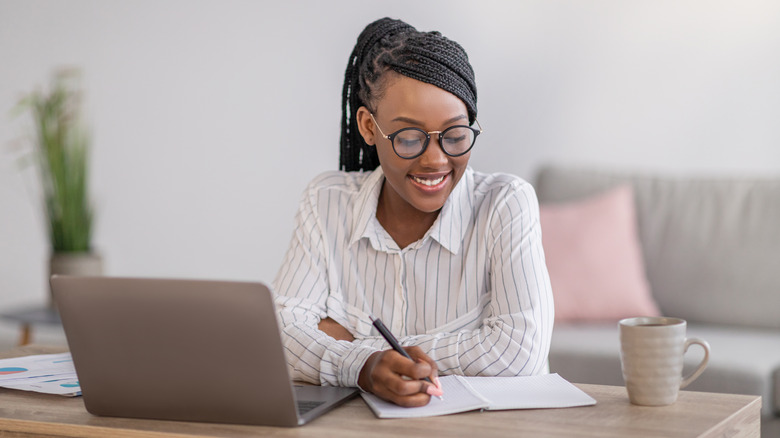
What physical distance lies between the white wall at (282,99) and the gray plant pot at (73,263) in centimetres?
61

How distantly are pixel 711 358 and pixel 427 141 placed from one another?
1334mm

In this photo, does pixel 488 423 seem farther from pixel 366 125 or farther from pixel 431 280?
pixel 366 125

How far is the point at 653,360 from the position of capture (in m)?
A: 1.14

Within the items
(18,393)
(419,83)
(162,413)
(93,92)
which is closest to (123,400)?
(162,413)

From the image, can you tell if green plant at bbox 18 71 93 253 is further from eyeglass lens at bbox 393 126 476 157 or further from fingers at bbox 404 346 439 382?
fingers at bbox 404 346 439 382

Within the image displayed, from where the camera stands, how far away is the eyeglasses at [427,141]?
1.50 metres

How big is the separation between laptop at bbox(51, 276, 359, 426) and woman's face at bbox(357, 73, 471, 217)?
501 millimetres

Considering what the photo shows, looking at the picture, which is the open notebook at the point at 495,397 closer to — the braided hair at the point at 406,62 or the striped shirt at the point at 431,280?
the striped shirt at the point at 431,280

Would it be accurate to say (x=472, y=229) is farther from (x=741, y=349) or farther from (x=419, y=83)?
(x=741, y=349)

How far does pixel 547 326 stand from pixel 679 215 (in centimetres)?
170

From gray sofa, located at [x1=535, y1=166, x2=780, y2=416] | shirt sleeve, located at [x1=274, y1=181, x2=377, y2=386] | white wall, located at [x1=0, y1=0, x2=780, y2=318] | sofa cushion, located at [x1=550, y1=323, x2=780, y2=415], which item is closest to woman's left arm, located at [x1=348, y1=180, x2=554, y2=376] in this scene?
shirt sleeve, located at [x1=274, y1=181, x2=377, y2=386]

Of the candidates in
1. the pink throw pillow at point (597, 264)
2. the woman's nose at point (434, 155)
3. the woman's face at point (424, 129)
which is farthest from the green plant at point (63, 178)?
the woman's nose at point (434, 155)

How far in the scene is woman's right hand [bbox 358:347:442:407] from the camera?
1159 millimetres

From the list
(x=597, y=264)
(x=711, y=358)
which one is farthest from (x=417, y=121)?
(x=597, y=264)
